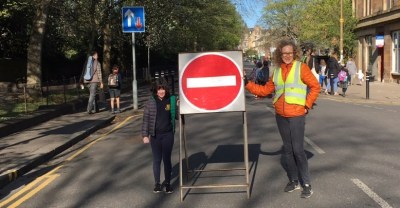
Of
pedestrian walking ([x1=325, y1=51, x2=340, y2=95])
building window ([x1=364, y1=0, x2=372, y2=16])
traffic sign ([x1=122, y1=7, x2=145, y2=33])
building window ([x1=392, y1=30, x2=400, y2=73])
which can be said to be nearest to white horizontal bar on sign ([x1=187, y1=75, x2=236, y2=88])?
traffic sign ([x1=122, y1=7, x2=145, y2=33])

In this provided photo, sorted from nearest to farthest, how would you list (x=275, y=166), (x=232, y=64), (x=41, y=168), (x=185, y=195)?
1. (x=232, y=64)
2. (x=185, y=195)
3. (x=275, y=166)
4. (x=41, y=168)

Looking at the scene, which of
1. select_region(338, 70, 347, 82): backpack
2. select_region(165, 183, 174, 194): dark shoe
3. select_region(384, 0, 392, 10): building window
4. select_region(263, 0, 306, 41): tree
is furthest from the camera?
select_region(263, 0, 306, 41): tree

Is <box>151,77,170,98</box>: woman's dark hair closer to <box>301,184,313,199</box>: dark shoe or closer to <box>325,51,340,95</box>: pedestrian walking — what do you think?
<box>301,184,313,199</box>: dark shoe

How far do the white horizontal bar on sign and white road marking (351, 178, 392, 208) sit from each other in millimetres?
2085

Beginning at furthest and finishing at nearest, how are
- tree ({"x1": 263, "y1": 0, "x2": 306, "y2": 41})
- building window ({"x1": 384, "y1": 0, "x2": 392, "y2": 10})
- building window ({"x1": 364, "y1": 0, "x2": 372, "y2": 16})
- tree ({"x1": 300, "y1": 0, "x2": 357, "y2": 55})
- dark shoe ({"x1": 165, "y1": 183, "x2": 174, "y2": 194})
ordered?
tree ({"x1": 263, "y1": 0, "x2": 306, "y2": 41})
tree ({"x1": 300, "y1": 0, "x2": 357, "y2": 55})
building window ({"x1": 364, "y1": 0, "x2": 372, "y2": 16})
building window ({"x1": 384, "y1": 0, "x2": 392, "y2": 10})
dark shoe ({"x1": 165, "y1": 183, "x2": 174, "y2": 194})

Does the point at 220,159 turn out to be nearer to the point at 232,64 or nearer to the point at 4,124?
the point at 232,64

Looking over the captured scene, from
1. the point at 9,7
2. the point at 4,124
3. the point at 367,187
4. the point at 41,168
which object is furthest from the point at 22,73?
the point at 367,187

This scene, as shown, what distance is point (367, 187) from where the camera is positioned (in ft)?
20.1

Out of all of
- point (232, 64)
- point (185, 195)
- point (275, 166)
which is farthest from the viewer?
point (275, 166)

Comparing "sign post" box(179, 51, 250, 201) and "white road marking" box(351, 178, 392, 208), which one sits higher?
"sign post" box(179, 51, 250, 201)

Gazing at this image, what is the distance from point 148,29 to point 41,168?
1028 inches

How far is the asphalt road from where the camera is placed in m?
5.81

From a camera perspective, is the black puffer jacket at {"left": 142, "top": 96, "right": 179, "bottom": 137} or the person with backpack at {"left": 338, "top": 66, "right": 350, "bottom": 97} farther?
the person with backpack at {"left": 338, "top": 66, "right": 350, "bottom": 97}

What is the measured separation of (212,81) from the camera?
5660 mm
